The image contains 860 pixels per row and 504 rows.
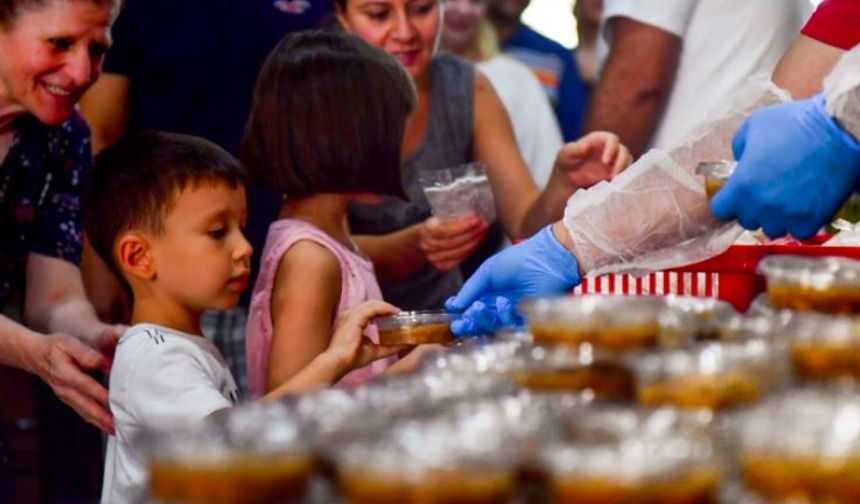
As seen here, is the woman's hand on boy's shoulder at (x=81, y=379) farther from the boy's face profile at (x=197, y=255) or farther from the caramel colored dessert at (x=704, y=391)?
the caramel colored dessert at (x=704, y=391)

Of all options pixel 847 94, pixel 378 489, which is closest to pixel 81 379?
pixel 847 94

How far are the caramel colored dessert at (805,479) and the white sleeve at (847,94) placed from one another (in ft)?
3.76

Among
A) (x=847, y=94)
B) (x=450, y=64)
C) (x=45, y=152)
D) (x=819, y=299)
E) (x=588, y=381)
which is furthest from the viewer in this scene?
(x=450, y=64)

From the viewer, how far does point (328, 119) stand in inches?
127

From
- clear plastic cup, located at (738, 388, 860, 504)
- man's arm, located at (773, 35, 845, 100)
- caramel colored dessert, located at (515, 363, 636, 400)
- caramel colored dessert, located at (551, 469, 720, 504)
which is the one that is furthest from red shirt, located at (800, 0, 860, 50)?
caramel colored dessert, located at (551, 469, 720, 504)

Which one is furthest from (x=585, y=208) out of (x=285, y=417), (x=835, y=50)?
(x=285, y=417)

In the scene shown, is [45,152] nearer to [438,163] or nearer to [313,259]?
[313,259]

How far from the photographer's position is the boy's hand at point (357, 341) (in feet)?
8.81

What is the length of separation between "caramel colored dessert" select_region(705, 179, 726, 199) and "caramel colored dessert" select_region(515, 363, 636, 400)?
1083mm

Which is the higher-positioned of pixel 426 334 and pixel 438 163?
pixel 426 334

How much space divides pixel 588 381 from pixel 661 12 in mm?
2536

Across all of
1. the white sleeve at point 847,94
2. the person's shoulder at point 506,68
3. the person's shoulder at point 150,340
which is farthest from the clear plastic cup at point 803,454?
the person's shoulder at point 506,68

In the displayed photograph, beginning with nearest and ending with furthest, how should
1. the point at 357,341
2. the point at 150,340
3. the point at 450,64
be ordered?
the point at 150,340
the point at 357,341
the point at 450,64

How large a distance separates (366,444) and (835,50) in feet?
7.37
